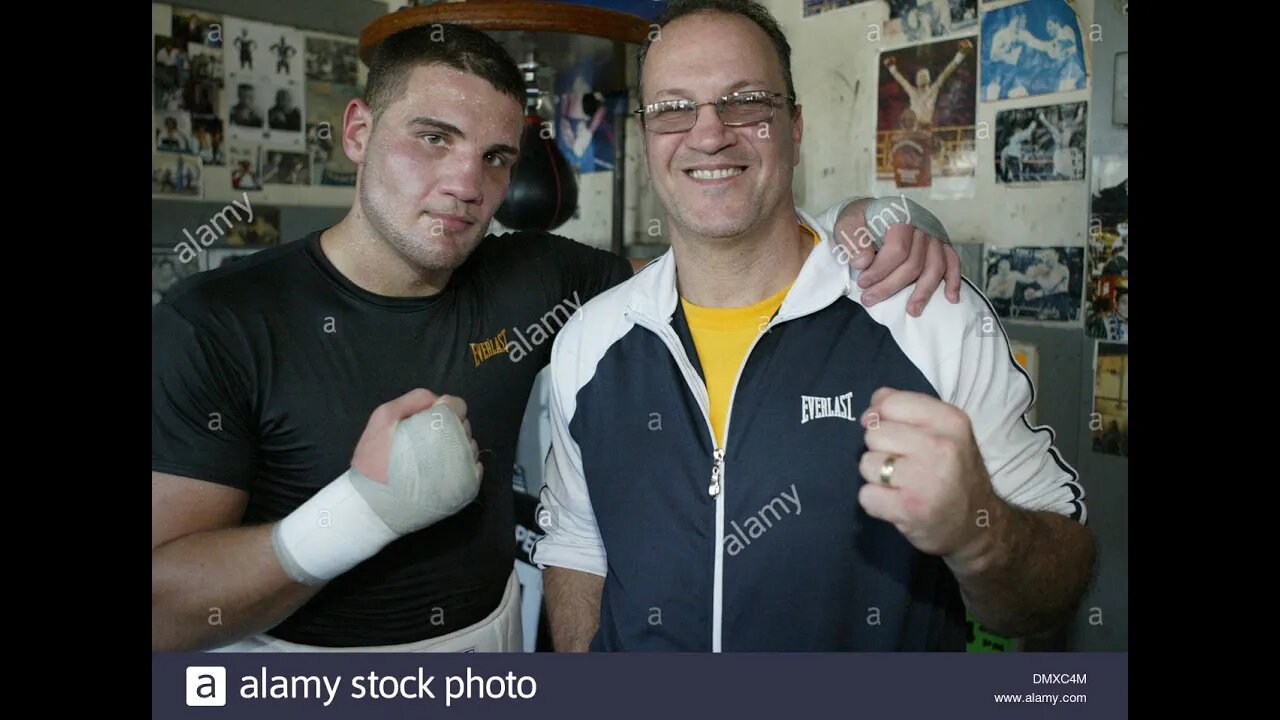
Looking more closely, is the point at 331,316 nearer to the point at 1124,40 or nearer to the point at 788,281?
the point at 788,281

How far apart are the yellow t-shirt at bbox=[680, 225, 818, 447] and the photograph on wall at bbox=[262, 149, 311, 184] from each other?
1.26m

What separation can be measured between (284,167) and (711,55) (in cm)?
128

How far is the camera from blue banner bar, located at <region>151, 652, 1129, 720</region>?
34.3 inches

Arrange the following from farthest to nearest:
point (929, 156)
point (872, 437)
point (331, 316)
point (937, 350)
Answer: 1. point (929, 156)
2. point (331, 316)
3. point (937, 350)
4. point (872, 437)

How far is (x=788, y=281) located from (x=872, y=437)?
0.32 metres

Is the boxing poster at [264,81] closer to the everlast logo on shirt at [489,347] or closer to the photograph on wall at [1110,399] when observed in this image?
the everlast logo on shirt at [489,347]

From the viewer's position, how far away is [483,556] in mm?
1053

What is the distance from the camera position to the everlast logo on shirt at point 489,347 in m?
1.03

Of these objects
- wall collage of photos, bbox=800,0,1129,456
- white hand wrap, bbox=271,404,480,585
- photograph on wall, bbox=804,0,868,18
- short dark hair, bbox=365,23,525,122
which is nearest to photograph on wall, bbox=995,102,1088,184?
wall collage of photos, bbox=800,0,1129,456

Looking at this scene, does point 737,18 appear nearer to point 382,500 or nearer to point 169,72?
point 382,500

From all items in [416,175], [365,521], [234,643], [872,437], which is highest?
[416,175]

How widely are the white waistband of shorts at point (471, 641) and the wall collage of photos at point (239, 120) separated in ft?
3.09

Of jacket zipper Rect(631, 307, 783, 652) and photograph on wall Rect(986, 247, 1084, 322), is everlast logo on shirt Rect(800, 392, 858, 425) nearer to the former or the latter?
jacket zipper Rect(631, 307, 783, 652)
